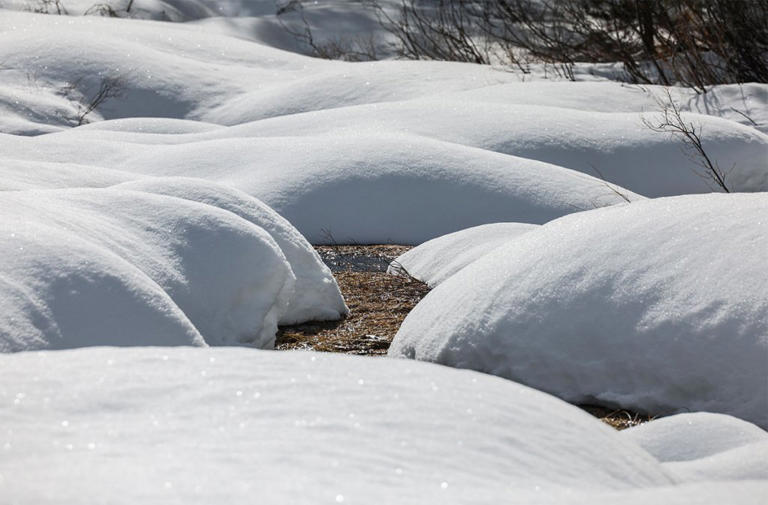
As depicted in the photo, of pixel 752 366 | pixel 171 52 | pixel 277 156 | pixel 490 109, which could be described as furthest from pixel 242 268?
pixel 171 52

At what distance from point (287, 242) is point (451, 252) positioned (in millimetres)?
876

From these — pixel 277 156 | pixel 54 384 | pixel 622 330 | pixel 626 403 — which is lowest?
pixel 277 156

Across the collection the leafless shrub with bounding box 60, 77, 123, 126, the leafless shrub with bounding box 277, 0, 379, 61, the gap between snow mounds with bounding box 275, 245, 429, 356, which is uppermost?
the gap between snow mounds with bounding box 275, 245, 429, 356

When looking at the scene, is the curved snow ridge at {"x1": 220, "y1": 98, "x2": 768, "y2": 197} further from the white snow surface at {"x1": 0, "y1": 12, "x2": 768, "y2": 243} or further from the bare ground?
the bare ground

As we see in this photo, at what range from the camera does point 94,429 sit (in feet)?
4.83

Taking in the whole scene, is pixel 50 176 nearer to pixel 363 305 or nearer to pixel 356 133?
pixel 363 305

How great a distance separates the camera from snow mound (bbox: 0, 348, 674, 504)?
4.27 ft

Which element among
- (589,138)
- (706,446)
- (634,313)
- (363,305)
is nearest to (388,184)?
(363,305)

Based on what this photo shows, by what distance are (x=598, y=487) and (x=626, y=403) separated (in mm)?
1427

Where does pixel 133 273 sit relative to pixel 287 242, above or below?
above

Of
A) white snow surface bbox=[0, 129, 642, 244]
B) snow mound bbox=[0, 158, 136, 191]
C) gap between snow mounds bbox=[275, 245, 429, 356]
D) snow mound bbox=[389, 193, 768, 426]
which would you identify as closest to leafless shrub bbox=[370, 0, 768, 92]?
white snow surface bbox=[0, 129, 642, 244]

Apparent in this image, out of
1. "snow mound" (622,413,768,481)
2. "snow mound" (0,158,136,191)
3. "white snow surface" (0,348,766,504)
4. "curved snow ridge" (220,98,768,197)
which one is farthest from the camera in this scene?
"curved snow ridge" (220,98,768,197)

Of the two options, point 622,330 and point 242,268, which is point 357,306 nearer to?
point 242,268

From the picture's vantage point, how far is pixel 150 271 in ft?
10.7
